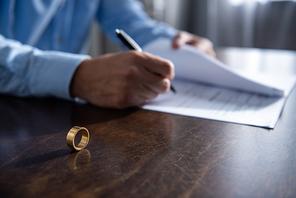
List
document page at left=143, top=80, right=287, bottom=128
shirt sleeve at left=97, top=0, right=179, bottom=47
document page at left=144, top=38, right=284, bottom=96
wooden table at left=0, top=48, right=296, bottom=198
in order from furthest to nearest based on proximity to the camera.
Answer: shirt sleeve at left=97, top=0, right=179, bottom=47
document page at left=144, top=38, right=284, bottom=96
document page at left=143, top=80, right=287, bottom=128
wooden table at left=0, top=48, right=296, bottom=198

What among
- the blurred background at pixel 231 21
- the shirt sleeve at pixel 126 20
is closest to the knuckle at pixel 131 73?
the shirt sleeve at pixel 126 20

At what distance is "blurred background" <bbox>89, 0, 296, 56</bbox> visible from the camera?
2184 mm

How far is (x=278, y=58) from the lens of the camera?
104 centimetres

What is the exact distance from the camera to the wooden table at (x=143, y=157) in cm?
23

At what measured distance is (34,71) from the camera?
0.53 metres

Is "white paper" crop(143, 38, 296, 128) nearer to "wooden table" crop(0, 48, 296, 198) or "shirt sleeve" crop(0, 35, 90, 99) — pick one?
"wooden table" crop(0, 48, 296, 198)

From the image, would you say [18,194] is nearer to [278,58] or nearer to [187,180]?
[187,180]

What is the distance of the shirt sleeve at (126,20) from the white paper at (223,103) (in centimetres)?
40

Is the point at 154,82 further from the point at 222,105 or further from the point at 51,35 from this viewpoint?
the point at 51,35

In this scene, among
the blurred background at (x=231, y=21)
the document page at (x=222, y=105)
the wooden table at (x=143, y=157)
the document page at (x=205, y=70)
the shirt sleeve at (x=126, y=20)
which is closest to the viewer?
the wooden table at (x=143, y=157)

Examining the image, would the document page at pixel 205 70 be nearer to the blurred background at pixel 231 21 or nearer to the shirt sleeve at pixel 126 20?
the shirt sleeve at pixel 126 20

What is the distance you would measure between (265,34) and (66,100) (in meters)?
2.23

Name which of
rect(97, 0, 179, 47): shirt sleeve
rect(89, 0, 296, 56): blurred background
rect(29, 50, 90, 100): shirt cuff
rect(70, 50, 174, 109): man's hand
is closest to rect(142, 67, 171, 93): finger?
rect(70, 50, 174, 109): man's hand

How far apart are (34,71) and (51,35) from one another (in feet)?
1.47
